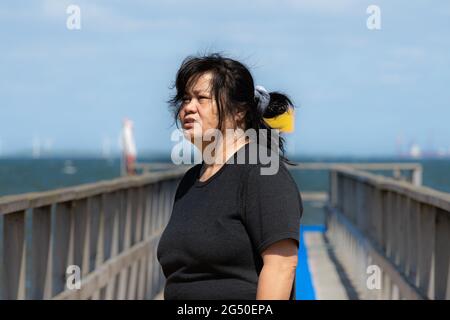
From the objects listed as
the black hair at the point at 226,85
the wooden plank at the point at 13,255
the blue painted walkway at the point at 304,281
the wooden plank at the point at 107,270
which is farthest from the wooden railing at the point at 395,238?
the black hair at the point at 226,85

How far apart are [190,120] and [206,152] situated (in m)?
0.14

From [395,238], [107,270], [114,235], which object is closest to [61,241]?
[107,270]

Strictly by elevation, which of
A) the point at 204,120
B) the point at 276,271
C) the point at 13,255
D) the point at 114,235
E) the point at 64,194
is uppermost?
the point at 204,120

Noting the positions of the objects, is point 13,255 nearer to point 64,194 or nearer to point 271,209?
point 64,194

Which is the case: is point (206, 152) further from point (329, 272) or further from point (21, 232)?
point (329, 272)

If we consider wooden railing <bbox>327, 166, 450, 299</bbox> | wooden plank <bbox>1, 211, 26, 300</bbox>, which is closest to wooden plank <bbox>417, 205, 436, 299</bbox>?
wooden railing <bbox>327, 166, 450, 299</bbox>

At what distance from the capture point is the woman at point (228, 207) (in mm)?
3191

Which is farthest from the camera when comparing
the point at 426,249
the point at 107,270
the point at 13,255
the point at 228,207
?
the point at 107,270

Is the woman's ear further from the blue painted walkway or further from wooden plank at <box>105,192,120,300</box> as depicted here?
the blue painted walkway

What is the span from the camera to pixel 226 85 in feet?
11.3

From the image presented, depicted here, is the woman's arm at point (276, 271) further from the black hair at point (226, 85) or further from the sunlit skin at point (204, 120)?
the black hair at point (226, 85)

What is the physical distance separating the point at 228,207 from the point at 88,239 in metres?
4.63

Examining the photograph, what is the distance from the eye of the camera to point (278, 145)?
12.0ft

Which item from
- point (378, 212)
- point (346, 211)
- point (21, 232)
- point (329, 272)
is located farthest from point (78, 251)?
point (346, 211)
